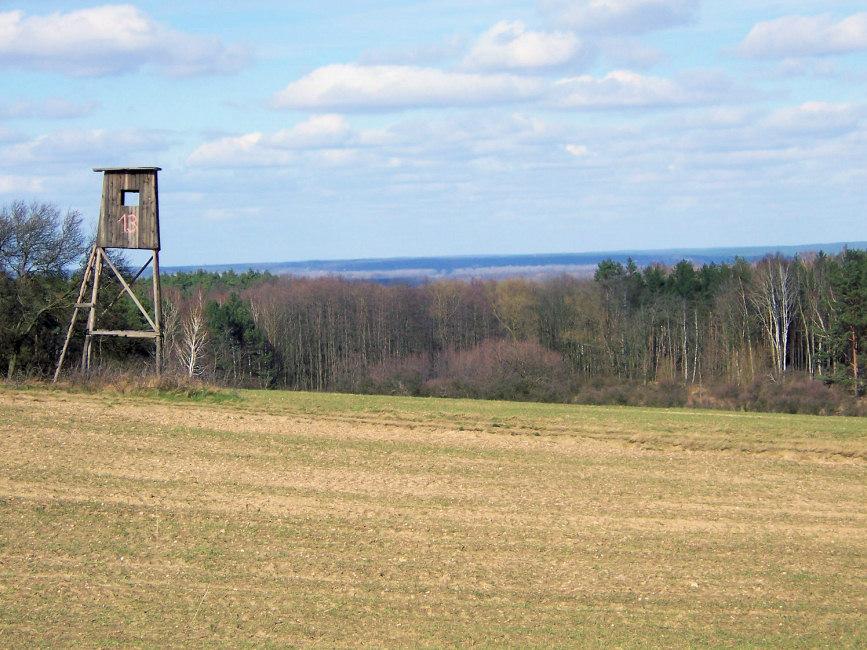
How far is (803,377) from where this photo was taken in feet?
205

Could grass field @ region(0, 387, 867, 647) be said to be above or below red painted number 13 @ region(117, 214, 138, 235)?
below

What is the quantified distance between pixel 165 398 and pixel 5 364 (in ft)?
27.8

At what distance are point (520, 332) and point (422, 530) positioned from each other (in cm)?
6807

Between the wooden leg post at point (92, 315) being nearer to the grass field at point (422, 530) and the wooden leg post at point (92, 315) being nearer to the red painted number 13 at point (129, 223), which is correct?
the red painted number 13 at point (129, 223)

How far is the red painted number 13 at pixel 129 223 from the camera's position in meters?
30.0

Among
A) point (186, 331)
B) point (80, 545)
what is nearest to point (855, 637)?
point (80, 545)

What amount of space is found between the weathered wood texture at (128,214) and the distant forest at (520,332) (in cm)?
349

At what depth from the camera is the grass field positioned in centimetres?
1169

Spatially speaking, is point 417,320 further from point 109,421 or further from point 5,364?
point 109,421

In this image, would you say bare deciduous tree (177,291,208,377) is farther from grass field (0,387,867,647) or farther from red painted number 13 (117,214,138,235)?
grass field (0,387,867,647)

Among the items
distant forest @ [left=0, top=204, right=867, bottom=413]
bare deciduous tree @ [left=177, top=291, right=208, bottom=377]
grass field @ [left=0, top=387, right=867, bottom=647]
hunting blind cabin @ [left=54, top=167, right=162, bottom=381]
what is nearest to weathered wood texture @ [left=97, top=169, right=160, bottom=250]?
hunting blind cabin @ [left=54, top=167, right=162, bottom=381]

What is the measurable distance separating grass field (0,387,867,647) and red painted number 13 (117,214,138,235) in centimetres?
627

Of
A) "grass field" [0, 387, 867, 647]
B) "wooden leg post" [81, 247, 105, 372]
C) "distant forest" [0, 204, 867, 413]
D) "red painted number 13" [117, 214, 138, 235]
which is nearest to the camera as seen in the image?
"grass field" [0, 387, 867, 647]

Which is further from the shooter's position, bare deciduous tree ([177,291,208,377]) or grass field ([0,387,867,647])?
→ bare deciduous tree ([177,291,208,377])
